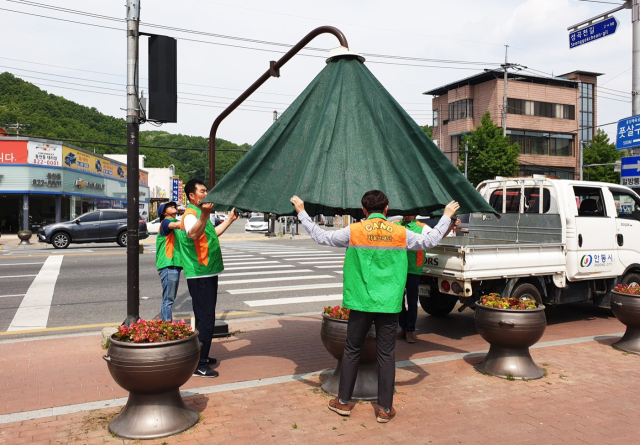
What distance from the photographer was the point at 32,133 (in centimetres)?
5006

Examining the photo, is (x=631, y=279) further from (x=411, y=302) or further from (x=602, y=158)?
(x=602, y=158)

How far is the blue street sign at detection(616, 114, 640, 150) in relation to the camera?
37.5ft

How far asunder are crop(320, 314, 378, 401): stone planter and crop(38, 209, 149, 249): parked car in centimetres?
1904

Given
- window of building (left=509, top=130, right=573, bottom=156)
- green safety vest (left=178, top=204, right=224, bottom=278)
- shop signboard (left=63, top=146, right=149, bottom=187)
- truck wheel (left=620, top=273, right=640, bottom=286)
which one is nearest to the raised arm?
green safety vest (left=178, top=204, right=224, bottom=278)

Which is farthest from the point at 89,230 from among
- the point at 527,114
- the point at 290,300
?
the point at 527,114

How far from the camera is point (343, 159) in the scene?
4977 millimetres

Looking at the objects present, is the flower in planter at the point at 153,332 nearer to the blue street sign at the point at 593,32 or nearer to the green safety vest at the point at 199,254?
the green safety vest at the point at 199,254

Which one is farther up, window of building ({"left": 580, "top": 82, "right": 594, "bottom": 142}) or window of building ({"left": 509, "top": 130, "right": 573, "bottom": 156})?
window of building ({"left": 580, "top": 82, "right": 594, "bottom": 142})

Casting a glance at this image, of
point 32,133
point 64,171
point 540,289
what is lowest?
point 540,289

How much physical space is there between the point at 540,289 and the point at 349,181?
4.68m

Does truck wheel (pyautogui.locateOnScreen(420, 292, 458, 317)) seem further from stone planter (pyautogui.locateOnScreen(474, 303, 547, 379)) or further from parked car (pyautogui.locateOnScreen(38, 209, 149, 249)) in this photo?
parked car (pyautogui.locateOnScreen(38, 209, 149, 249))

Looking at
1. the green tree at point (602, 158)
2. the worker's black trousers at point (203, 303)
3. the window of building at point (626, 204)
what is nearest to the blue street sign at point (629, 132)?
the window of building at point (626, 204)

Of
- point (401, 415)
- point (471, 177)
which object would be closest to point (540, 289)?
point (401, 415)

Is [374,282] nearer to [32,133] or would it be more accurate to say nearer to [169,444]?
[169,444]
